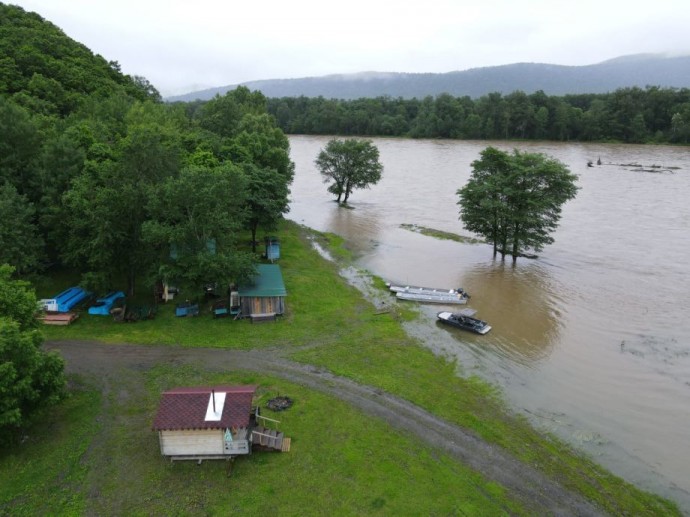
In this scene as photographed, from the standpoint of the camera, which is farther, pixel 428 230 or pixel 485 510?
pixel 428 230

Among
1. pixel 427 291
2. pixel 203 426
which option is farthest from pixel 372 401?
pixel 427 291

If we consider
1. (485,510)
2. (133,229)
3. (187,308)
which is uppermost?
(133,229)

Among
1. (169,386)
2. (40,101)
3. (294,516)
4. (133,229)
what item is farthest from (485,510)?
(40,101)

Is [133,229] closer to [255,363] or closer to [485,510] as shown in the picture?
[255,363]

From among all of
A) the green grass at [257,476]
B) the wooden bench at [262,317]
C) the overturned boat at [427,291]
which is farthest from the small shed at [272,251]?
the green grass at [257,476]

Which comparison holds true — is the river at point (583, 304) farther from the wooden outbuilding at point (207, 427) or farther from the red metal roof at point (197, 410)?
the red metal roof at point (197, 410)
